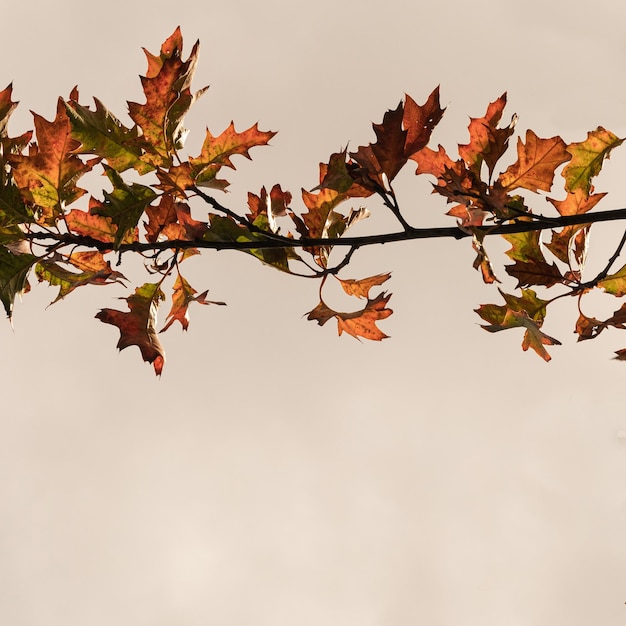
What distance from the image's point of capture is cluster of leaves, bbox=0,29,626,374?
66 cm

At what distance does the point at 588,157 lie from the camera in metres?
0.79

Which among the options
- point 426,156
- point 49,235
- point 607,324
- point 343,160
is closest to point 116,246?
point 49,235

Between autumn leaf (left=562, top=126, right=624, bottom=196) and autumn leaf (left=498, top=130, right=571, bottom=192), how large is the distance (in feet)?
0.13

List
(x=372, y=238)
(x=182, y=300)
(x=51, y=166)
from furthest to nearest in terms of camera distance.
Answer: (x=182, y=300) < (x=51, y=166) < (x=372, y=238)

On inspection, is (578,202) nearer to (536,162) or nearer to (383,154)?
(536,162)

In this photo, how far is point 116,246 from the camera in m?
0.67

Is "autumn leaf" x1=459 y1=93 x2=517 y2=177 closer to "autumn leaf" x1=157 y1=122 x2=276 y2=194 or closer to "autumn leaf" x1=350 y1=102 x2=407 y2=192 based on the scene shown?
"autumn leaf" x1=350 y1=102 x2=407 y2=192

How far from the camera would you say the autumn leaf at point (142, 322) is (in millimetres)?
745

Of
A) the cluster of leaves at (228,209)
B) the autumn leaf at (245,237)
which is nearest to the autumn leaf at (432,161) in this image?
the cluster of leaves at (228,209)

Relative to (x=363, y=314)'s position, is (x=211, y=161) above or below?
above

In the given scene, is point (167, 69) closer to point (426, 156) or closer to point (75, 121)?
point (75, 121)

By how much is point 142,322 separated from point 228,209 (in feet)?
0.59

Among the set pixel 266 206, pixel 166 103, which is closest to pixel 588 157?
pixel 266 206

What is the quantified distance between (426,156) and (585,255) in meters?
0.24
